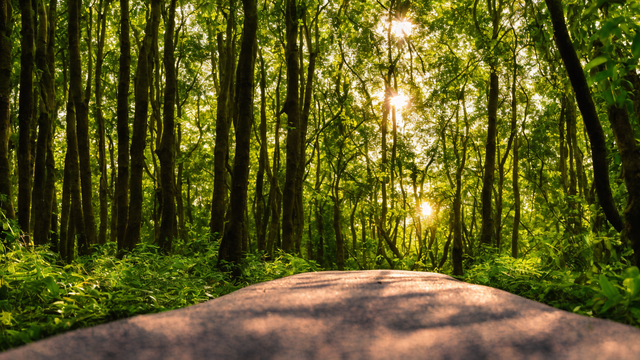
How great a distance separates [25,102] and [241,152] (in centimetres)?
396

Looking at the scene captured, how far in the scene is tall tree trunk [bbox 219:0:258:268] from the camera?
255 inches

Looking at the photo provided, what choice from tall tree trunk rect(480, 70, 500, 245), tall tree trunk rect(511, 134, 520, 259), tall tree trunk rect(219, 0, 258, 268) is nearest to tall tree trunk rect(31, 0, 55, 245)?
tall tree trunk rect(219, 0, 258, 268)

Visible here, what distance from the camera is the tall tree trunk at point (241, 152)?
646 cm

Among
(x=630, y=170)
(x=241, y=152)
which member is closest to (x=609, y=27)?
(x=630, y=170)

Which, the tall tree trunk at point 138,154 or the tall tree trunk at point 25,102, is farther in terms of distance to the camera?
the tall tree trunk at point 138,154

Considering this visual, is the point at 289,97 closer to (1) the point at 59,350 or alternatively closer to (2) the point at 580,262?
(2) the point at 580,262

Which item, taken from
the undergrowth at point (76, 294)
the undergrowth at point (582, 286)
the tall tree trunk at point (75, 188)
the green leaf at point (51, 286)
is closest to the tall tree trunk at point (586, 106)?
the undergrowth at point (582, 286)

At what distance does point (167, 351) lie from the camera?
1804 mm

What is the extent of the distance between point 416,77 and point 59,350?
18.1 meters

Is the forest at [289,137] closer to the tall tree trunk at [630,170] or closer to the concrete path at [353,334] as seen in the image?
the tall tree trunk at [630,170]

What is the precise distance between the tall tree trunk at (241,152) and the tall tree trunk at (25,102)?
3806mm

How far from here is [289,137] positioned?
10383 mm

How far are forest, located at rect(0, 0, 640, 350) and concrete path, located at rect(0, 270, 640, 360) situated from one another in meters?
0.54

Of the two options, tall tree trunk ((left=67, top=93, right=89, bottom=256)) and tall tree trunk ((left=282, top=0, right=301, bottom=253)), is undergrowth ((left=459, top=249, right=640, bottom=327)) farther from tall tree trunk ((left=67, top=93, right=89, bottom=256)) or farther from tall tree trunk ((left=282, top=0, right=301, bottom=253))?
tall tree trunk ((left=67, top=93, right=89, bottom=256))
